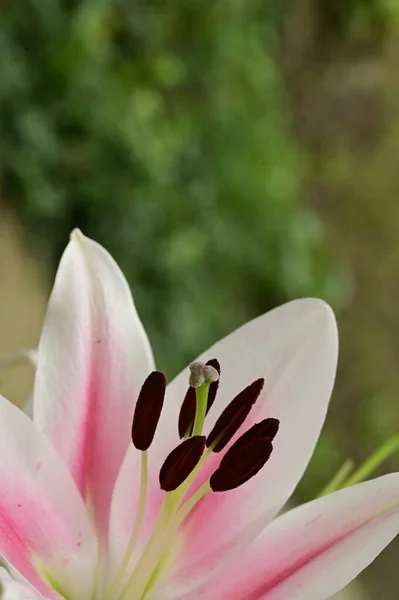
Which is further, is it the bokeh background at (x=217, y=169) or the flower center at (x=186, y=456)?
the bokeh background at (x=217, y=169)

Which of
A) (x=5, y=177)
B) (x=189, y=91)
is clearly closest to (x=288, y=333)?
(x=5, y=177)

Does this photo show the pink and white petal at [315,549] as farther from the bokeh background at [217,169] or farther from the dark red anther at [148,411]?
the bokeh background at [217,169]

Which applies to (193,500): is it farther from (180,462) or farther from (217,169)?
(217,169)

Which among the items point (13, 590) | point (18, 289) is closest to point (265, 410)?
point (13, 590)

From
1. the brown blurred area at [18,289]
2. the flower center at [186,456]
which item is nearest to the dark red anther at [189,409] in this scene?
the flower center at [186,456]

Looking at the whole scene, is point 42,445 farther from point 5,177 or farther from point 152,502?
point 5,177

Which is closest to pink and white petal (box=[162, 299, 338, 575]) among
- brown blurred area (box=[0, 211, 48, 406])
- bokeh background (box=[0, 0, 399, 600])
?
bokeh background (box=[0, 0, 399, 600])

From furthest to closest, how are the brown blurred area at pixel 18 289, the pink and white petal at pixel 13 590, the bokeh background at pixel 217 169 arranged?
1. the bokeh background at pixel 217 169
2. the brown blurred area at pixel 18 289
3. the pink and white petal at pixel 13 590
